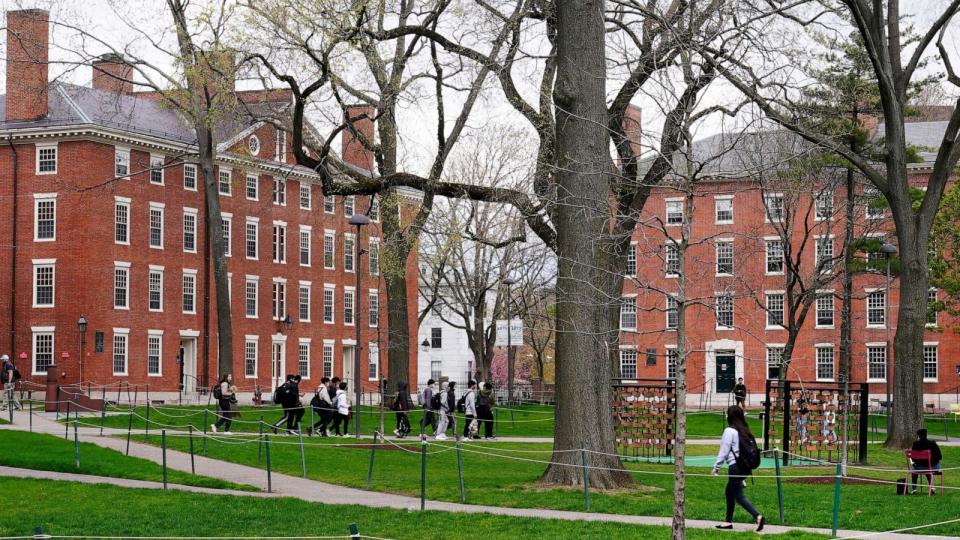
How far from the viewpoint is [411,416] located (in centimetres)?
4866

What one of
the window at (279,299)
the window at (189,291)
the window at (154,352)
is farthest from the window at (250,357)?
the window at (154,352)

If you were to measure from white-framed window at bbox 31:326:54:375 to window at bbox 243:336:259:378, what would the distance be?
38.3ft

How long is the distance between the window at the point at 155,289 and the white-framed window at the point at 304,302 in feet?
37.9

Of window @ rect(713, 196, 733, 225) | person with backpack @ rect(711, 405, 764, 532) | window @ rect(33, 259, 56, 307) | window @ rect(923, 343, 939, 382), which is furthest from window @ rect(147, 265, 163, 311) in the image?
person with backpack @ rect(711, 405, 764, 532)

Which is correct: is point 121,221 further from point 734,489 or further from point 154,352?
point 734,489

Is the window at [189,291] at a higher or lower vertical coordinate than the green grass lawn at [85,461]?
higher

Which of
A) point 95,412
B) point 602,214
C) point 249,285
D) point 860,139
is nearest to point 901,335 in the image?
point 860,139

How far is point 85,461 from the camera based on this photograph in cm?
2722

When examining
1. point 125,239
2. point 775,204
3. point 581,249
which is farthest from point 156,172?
point 581,249

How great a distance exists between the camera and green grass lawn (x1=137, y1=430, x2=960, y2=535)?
19906mm

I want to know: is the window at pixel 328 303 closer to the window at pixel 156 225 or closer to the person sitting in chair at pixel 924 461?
the window at pixel 156 225

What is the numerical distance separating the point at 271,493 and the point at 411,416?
26282 millimetres

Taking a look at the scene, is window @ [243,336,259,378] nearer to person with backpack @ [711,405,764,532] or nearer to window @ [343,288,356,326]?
window @ [343,288,356,326]

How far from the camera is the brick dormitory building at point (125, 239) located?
60250 mm
